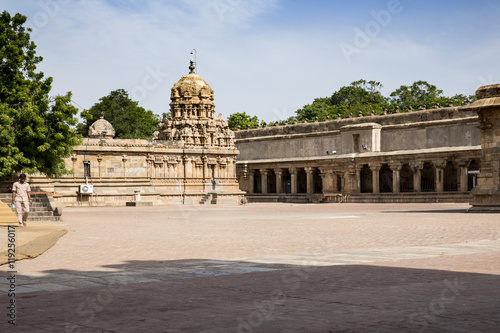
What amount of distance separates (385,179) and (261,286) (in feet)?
196

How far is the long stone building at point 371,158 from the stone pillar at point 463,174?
8cm

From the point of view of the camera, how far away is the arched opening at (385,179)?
6581cm

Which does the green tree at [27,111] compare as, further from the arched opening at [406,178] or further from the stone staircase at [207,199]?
the arched opening at [406,178]

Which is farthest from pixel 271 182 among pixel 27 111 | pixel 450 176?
pixel 27 111

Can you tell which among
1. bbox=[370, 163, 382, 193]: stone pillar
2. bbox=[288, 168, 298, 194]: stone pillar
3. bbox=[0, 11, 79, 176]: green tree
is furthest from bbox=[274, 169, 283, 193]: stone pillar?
bbox=[0, 11, 79, 176]: green tree

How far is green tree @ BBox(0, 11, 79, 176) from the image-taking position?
36.4 m

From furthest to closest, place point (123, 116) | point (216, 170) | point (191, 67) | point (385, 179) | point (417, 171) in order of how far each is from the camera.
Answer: point (123, 116) < point (191, 67) < point (216, 170) < point (385, 179) < point (417, 171)

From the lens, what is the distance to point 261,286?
8.61m

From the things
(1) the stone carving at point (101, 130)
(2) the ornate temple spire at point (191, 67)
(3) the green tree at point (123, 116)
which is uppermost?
(2) the ornate temple spire at point (191, 67)

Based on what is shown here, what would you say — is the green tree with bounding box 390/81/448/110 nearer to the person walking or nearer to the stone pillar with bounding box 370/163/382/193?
the stone pillar with bounding box 370/163/382/193

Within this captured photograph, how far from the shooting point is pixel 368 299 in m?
7.49

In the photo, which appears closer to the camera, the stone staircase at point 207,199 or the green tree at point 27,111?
the green tree at point 27,111

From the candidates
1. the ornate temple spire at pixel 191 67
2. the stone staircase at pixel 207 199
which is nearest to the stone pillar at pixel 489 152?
the stone staircase at pixel 207 199

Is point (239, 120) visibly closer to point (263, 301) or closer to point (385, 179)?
point (385, 179)
